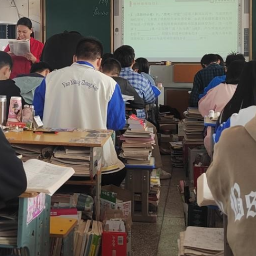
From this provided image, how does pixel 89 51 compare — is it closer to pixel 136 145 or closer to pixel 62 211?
pixel 136 145

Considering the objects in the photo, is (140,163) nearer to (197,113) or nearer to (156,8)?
(197,113)

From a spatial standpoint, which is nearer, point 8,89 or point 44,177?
point 44,177

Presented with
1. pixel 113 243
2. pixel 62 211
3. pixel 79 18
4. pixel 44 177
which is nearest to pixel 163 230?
pixel 113 243

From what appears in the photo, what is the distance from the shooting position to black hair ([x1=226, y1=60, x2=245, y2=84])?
3.91 meters

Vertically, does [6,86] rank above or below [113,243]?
above

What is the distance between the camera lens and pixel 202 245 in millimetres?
2217

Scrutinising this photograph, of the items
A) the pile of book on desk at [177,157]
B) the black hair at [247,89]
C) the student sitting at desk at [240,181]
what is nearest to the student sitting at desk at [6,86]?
the black hair at [247,89]

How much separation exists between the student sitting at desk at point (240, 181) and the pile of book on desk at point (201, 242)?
3.05ft

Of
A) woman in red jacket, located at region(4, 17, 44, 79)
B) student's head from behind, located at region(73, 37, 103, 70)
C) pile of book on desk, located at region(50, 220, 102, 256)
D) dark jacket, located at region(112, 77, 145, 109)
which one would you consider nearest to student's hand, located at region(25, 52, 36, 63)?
woman in red jacket, located at region(4, 17, 44, 79)

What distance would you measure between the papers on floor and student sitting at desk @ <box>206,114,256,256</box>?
358 cm

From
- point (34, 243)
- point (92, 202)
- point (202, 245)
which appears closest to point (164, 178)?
point (92, 202)

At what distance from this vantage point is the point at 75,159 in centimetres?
275

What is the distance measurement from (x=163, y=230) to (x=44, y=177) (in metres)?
1.79

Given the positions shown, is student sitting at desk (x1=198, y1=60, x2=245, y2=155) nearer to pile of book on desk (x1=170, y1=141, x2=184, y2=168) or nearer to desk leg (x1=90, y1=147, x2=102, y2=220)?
pile of book on desk (x1=170, y1=141, x2=184, y2=168)
